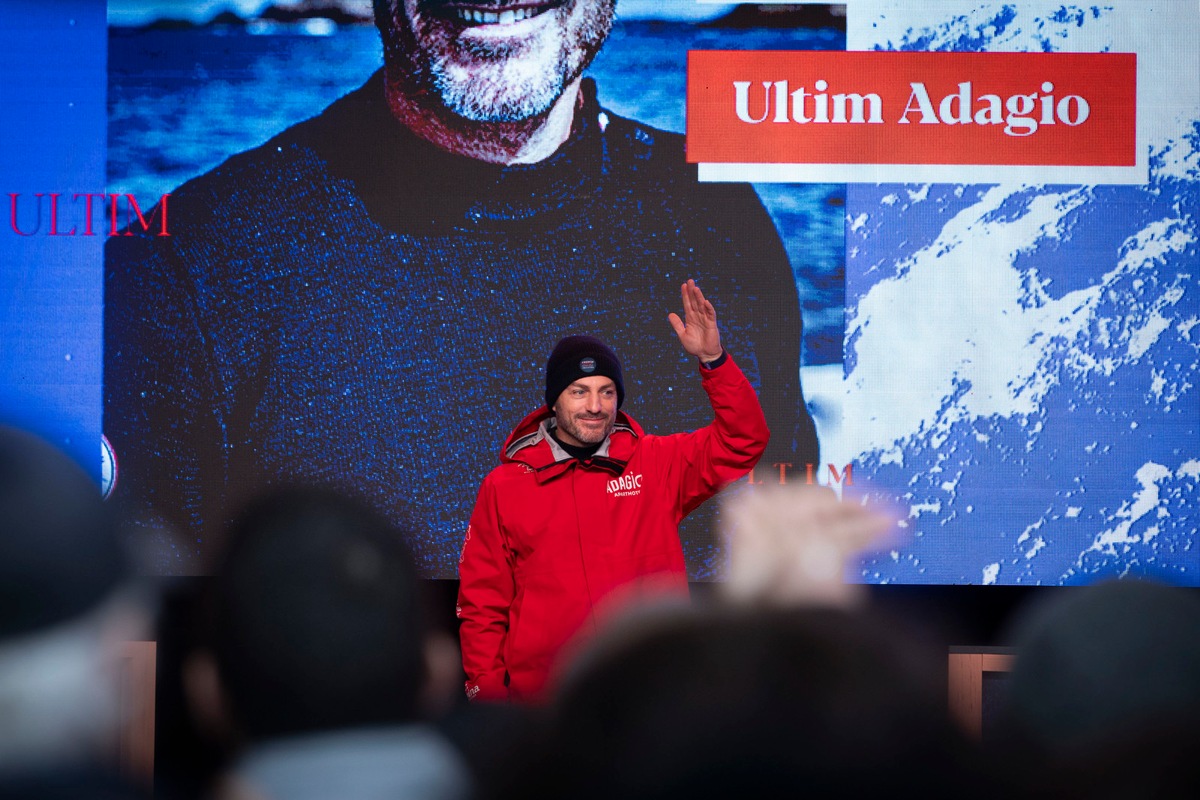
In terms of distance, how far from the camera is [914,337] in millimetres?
4023

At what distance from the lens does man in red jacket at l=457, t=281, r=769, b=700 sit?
304 centimetres

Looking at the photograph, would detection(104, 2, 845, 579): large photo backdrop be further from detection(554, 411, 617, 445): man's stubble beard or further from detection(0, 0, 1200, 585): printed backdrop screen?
detection(554, 411, 617, 445): man's stubble beard

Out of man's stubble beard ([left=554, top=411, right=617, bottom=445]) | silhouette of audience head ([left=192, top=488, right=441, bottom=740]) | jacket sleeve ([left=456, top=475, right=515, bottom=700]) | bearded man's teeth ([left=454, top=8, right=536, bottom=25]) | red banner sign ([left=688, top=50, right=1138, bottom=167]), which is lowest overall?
jacket sleeve ([left=456, top=475, right=515, bottom=700])

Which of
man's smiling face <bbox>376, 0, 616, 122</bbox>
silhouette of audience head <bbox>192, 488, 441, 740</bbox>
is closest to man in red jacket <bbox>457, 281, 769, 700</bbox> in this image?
man's smiling face <bbox>376, 0, 616, 122</bbox>

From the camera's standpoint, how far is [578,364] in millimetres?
3109

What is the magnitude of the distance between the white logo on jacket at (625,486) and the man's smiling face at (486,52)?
4.82 feet

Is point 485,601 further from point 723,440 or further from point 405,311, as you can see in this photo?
point 405,311

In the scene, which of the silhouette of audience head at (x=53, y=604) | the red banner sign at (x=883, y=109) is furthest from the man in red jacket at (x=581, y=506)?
the silhouette of audience head at (x=53, y=604)

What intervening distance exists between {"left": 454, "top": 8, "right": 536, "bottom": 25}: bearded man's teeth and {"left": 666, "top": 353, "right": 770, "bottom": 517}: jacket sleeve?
1.59 metres

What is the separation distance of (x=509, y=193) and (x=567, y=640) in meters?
1.63

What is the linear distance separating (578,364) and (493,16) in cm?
153

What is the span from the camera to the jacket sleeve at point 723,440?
302 cm

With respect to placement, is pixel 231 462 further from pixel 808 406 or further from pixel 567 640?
pixel 808 406

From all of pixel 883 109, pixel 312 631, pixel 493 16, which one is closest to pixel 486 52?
pixel 493 16
